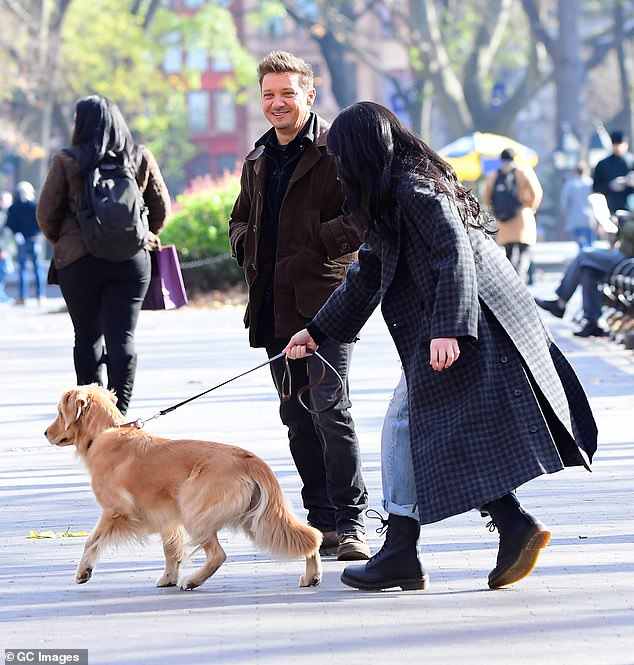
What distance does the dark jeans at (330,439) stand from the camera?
20.6 ft

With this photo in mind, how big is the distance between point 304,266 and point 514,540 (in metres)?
1.45

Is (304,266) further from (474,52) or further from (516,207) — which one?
(474,52)

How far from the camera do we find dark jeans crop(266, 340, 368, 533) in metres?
6.28

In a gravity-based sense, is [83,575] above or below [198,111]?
above

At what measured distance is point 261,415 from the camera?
10.5 m

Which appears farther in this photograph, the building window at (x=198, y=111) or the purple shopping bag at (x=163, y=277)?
the building window at (x=198, y=111)

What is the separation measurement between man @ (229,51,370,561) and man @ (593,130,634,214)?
37.0 ft

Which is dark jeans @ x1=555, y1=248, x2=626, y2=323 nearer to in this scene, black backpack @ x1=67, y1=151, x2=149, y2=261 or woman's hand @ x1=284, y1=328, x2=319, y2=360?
black backpack @ x1=67, y1=151, x2=149, y2=261

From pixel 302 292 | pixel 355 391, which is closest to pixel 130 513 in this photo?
pixel 302 292

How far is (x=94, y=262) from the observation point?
8719mm

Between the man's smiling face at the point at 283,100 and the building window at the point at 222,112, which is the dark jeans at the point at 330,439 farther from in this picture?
the building window at the point at 222,112

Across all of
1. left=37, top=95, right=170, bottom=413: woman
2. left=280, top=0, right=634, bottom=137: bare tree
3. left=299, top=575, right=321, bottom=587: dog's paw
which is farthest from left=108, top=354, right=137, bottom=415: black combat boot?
left=280, top=0, right=634, bottom=137: bare tree

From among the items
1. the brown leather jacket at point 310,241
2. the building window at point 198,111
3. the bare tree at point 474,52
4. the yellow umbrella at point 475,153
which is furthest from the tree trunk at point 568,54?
the building window at point 198,111

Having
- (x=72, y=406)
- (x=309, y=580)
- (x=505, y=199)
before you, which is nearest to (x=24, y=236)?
(x=505, y=199)
